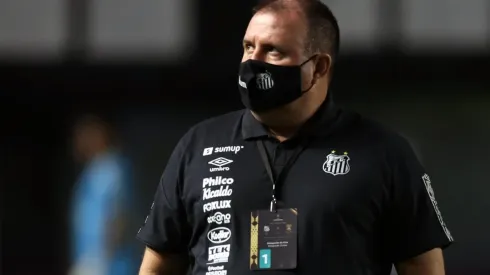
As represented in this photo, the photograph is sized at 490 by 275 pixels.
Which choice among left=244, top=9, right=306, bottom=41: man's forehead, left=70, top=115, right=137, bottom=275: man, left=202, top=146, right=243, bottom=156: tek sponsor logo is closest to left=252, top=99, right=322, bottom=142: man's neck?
left=202, top=146, right=243, bottom=156: tek sponsor logo

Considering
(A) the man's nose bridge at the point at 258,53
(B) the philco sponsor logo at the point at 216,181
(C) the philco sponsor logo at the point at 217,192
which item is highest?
(A) the man's nose bridge at the point at 258,53

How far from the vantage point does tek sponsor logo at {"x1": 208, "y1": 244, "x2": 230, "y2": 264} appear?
11.3 feet

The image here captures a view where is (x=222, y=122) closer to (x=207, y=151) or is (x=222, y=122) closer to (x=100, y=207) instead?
(x=207, y=151)

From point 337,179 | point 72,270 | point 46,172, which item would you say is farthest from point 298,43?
point 46,172

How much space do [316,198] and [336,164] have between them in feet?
0.43

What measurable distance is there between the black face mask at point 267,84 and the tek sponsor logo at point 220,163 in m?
0.18

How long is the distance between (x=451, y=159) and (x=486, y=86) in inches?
26.7

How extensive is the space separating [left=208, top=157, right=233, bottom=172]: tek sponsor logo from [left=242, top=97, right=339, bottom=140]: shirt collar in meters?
0.09

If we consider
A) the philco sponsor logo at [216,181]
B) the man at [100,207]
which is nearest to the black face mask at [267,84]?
the philco sponsor logo at [216,181]

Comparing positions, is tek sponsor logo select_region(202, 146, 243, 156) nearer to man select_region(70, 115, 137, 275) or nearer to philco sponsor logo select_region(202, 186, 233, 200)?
philco sponsor logo select_region(202, 186, 233, 200)

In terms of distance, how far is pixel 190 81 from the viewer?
1009 cm

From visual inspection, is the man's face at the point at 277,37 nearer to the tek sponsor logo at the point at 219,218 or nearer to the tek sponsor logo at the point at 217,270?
Answer: the tek sponsor logo at the point at 219,218

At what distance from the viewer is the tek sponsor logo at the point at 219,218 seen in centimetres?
346

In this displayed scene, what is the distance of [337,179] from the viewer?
344cm
